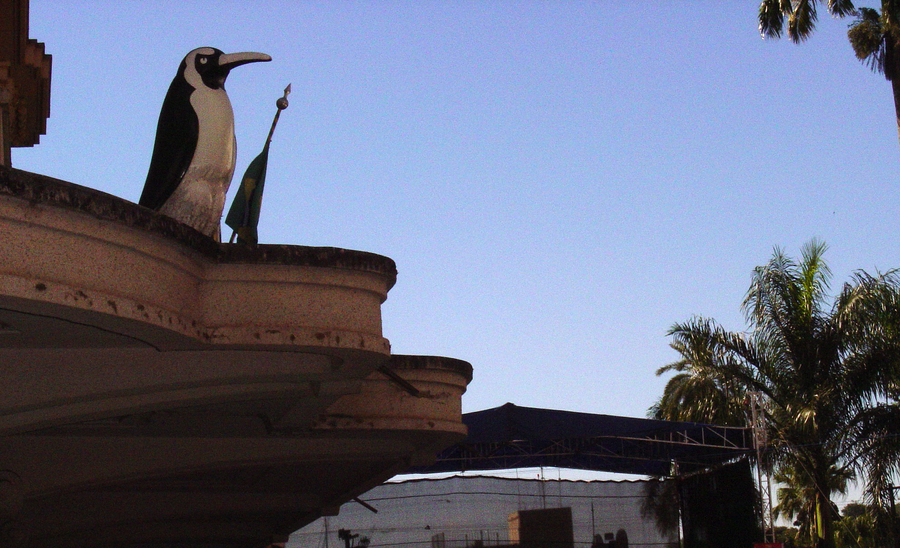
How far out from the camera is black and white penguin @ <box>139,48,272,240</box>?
7980 millimetres

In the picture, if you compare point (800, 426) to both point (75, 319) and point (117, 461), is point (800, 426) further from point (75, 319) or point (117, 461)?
point (75, 319)

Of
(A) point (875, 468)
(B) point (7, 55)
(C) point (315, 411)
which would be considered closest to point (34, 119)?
(B) point (7, 55)

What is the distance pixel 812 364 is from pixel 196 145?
662 inches

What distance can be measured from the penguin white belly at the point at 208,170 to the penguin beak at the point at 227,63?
0.09 m

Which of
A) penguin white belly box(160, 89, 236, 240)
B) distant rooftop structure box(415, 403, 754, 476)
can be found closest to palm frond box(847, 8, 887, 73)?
distant rooftop structure box(415, 403, 754, 476)

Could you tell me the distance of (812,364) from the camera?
21469 millimetres

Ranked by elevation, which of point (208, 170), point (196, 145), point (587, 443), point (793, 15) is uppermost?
point (793, 15)

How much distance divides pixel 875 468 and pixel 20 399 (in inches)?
723

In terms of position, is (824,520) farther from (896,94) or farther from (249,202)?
(249,202)

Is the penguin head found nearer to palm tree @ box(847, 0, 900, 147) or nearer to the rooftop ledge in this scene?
the rooftop ledge

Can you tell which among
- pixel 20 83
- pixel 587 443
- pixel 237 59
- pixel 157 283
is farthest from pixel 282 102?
pixel 587 443

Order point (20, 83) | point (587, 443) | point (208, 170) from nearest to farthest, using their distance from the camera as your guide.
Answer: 1. point (208, 170)
2. point (20, 83)
3. point (587, 443)

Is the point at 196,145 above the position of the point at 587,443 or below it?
above

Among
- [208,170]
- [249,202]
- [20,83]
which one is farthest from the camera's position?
[20,83]
